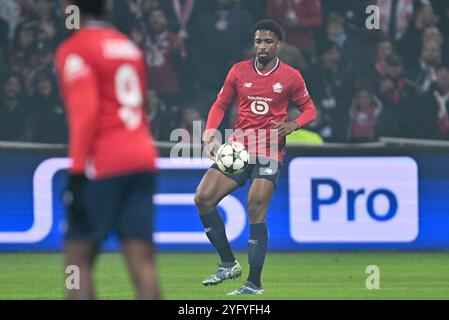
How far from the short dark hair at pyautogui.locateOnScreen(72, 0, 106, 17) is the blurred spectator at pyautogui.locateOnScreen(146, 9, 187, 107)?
8981mm

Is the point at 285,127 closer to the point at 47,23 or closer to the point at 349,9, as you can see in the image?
the point at 349,9

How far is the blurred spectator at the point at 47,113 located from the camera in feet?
48.0

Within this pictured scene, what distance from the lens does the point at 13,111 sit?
14820 millimetres

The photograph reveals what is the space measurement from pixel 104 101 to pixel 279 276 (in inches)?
226

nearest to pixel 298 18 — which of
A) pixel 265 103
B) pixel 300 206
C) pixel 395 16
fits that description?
pixel 395 16

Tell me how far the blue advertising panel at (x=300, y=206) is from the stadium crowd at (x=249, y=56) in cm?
120

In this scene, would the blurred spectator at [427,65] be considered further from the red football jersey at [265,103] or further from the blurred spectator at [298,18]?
the red football jersey at [265,103]

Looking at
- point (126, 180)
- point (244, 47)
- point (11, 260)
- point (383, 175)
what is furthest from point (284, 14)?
point (126, 180)

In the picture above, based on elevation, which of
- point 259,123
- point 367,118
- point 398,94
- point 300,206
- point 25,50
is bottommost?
point 300,206

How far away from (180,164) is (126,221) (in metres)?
7.32

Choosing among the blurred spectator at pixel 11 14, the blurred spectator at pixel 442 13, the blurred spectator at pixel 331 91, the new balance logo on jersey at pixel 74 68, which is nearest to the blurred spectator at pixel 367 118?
the blurred spectator at pixel 331 91

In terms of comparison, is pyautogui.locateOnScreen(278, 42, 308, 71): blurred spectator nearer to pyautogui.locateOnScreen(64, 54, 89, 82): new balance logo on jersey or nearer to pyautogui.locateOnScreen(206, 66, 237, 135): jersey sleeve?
pyautogui.locateOnScreen(206, 66, 237, 135): jersey sleeve

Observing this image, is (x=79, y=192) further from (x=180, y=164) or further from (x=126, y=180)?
(x=180, y=164)

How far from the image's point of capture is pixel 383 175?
529 inches
